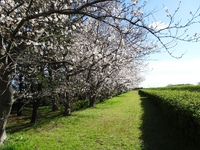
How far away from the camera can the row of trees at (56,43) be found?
4629 mm

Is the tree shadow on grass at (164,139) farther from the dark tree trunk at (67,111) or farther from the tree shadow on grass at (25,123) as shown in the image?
the tree shadow on grass at (25,123)

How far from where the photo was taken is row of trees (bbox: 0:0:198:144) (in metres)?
4.63

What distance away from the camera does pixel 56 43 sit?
739cm

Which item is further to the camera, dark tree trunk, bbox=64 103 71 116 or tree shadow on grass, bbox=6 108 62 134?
dark tree trunk, bbox=64 103 71 116

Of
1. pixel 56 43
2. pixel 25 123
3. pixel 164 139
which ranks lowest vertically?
pixel 25 123

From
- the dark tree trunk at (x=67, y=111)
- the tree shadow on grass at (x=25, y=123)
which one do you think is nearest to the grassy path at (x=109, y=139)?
the tree shadow on grass at (x=25, y=123)

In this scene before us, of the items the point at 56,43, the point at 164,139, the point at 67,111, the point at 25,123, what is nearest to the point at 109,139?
the point at 164,139

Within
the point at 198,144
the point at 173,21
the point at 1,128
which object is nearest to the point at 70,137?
the point at 1,128

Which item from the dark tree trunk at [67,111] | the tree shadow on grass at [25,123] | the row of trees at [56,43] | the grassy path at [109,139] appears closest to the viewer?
the row of trees at [56,43]

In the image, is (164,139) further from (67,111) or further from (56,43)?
(67,111)

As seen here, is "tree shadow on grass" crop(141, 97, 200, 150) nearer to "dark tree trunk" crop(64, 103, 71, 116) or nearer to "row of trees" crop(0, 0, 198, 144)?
"row of trees" crop(0, 0, 198, 144)

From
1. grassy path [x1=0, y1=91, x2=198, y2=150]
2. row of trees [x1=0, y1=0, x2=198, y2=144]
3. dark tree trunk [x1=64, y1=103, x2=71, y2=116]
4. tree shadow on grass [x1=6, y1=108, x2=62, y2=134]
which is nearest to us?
row of trees [x1=0, y1=0, x2=198, y2=144]

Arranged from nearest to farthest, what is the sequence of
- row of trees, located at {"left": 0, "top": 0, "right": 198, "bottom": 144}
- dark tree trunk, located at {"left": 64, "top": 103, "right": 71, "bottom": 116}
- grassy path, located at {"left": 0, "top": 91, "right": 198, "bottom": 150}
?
row of trees, located at {"left": 0, "top": 0, "right": 198, "bottom": 144}, grassy path, located at {"left": 0, "top": 91, "right": 198, "bottom": 150}, dark tree trunk, located at {"left": 64, "top": 103, "right": 71, "bottom": 116}

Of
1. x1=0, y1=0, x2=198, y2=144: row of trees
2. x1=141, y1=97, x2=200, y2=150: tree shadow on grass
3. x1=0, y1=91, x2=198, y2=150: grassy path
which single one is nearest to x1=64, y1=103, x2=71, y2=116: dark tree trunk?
x1=0, y1=0, x2=198, y2=144: row of trees
